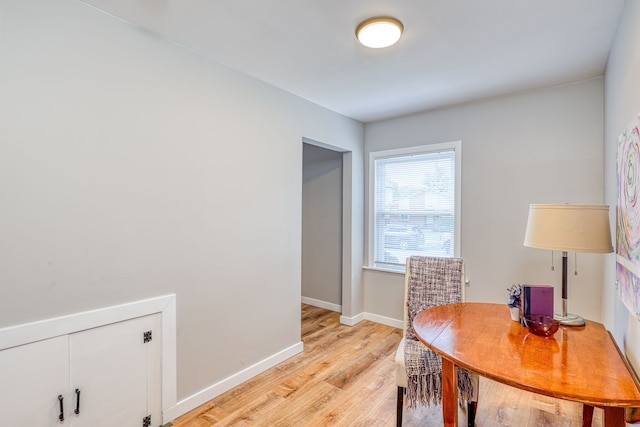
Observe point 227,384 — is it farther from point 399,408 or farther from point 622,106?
point 622,106

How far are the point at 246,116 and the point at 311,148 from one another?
73.2 inches

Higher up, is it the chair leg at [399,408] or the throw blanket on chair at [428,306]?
the throw blanket on chair at [428,306]

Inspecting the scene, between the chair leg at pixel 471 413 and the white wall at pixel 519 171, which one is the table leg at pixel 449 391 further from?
the white wall at pixel 519 171

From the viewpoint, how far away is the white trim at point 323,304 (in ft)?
13.9

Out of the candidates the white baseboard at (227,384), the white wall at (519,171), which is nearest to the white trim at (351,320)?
the white baseboard at (227,384)

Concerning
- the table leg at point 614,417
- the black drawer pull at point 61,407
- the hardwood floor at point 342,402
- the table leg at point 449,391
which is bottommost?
the hardwood floor at point 342,402

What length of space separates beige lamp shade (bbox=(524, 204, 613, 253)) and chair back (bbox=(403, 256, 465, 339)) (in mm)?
617

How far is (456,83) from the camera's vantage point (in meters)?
2.64

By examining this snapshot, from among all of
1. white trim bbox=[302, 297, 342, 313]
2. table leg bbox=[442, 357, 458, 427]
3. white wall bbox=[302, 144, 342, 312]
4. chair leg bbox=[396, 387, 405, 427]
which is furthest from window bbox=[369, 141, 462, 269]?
table leg bbox=[442, 357, 458, 427]

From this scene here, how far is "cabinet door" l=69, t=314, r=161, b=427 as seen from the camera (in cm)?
164

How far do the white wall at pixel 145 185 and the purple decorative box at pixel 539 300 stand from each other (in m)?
1.86

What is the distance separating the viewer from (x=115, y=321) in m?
1.76

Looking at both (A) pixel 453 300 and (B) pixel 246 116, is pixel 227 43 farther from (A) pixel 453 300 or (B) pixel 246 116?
(A) pixel 453 300

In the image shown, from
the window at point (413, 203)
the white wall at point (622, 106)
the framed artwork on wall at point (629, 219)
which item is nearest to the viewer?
the framed artwork on wall at point (629, 219)
